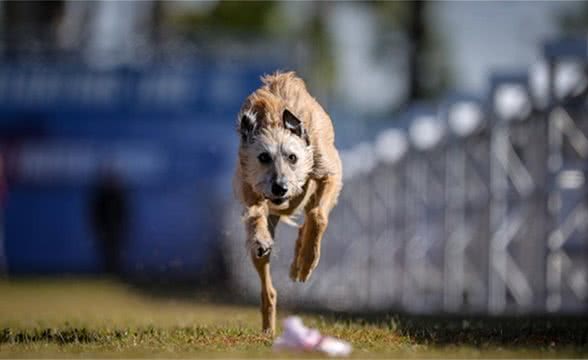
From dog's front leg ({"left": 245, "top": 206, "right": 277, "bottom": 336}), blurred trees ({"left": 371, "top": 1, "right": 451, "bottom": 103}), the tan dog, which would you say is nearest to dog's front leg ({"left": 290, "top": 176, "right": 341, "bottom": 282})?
the tan dog

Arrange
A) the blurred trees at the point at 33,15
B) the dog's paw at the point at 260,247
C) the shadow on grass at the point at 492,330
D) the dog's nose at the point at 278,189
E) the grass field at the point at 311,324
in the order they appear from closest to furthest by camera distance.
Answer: the grass field at the point at 311,324 → the shadow on grass at the point at 492,330 → the dog's paw at the point at 260,247 → the dog's nose at the point at 278,189 → the blurred trees at the point at 33,15

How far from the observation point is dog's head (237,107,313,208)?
7.94 metres

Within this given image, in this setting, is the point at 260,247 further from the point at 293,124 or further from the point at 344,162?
the point at 344,162

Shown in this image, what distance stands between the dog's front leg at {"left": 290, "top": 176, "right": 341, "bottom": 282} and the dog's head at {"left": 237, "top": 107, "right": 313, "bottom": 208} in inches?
6.2

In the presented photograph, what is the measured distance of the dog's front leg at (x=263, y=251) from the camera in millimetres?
7719

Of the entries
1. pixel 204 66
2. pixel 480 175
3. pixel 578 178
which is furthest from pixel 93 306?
pixel 204 66

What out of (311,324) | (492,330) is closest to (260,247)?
(311,324)

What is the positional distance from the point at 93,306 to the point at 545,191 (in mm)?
5043

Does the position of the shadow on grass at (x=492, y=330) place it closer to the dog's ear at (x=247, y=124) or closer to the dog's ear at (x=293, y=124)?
the dog's ear at (x=293, y=124)

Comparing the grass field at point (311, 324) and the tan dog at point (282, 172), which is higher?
the tan dog at point (282, 172)

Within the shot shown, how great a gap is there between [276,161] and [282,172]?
0.23ft

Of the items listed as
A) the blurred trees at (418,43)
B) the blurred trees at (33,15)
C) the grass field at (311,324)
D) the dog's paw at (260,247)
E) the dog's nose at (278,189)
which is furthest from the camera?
the blurred trees at (418,43)

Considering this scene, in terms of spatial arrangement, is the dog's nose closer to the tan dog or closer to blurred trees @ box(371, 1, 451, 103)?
the tan dog

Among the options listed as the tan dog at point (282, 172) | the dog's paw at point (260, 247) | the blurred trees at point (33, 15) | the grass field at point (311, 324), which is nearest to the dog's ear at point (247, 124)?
the tan dog at point (282, 172)
